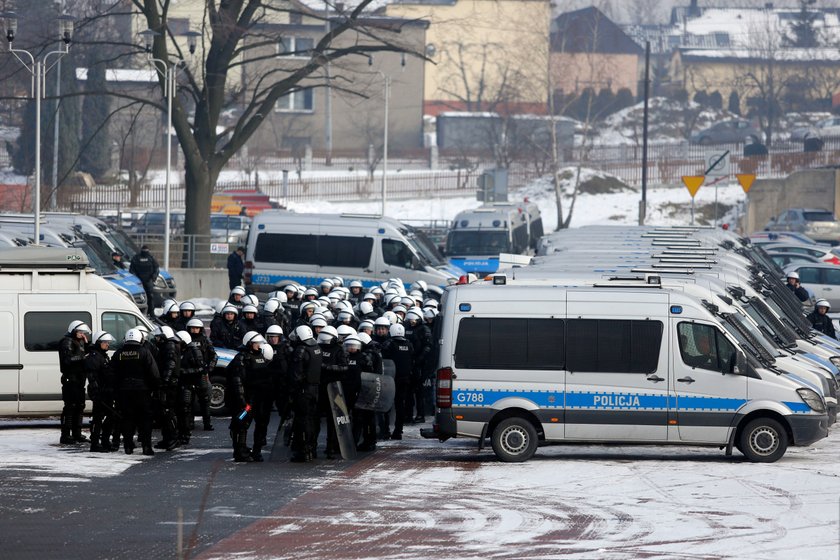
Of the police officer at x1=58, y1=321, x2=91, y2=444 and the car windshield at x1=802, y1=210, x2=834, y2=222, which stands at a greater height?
the car windshield at x1=802, y1=210, x2=834, y2=222

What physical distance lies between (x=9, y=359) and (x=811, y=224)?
43.2 meters

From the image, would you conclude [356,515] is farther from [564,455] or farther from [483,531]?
[564,455]

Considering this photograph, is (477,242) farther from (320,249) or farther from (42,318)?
(42,318)

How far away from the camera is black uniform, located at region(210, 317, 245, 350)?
2023cm

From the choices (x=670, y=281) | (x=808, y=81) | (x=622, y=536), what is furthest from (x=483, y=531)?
(x=808, y=81)

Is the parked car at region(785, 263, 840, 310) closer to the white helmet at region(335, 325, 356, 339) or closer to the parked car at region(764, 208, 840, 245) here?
the parked car at region(764, 208, 840, 245)

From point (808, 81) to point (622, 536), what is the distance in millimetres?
97787

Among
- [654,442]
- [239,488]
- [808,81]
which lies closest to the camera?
[239,488]

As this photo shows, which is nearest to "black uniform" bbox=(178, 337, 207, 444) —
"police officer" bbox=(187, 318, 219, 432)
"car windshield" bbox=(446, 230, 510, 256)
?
"police officer" bbox=(187, 318, 219, 432)

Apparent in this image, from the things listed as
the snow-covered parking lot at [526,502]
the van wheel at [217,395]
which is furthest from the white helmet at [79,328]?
the van wheel at [217,395]

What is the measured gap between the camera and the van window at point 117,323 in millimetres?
18719

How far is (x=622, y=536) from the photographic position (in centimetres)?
1173

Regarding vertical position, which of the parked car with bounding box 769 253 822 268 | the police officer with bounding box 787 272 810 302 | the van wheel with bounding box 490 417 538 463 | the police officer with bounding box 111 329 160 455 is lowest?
the van wheel with bounding box 490 417 538 463

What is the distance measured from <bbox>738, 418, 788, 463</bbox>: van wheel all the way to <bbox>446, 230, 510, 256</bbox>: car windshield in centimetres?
2361
